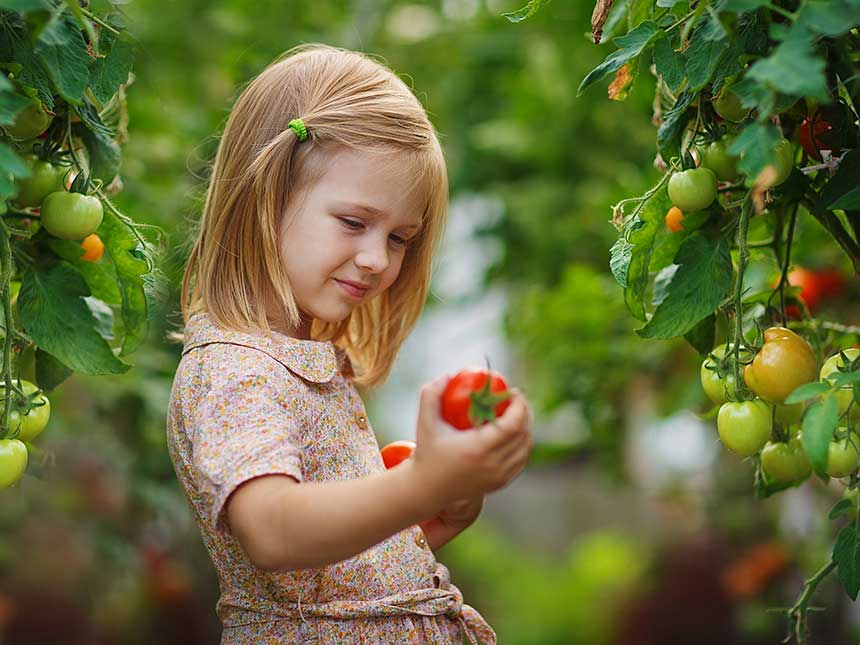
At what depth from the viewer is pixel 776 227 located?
4.05ft

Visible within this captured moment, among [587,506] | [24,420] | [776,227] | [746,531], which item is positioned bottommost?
[587,506]

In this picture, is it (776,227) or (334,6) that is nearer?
(776,227)

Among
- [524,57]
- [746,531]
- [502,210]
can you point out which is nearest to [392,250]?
[502,210]

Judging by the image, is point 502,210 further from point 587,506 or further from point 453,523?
point 587,506

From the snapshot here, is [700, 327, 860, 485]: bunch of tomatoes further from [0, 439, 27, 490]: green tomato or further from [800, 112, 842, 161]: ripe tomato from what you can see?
[0, 439, 27, 490]: green tomato

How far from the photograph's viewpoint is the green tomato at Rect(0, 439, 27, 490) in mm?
999

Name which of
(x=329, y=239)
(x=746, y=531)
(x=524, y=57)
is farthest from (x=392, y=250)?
(x=746, y=531)

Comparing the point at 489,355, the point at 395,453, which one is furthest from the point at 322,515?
the point at 489,355

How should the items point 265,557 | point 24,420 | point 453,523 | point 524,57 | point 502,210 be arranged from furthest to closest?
point 524,57 < point 502,210 < point 453,523 < point 24,420 < point 265,557

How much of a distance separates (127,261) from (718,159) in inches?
26.0

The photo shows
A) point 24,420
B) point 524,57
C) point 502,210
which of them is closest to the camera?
point 24,420

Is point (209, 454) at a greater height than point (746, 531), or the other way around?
point (209, 454)

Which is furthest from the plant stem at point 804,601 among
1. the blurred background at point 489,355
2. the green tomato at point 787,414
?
the blurred background at point 489,355

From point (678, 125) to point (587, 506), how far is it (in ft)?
17.5
